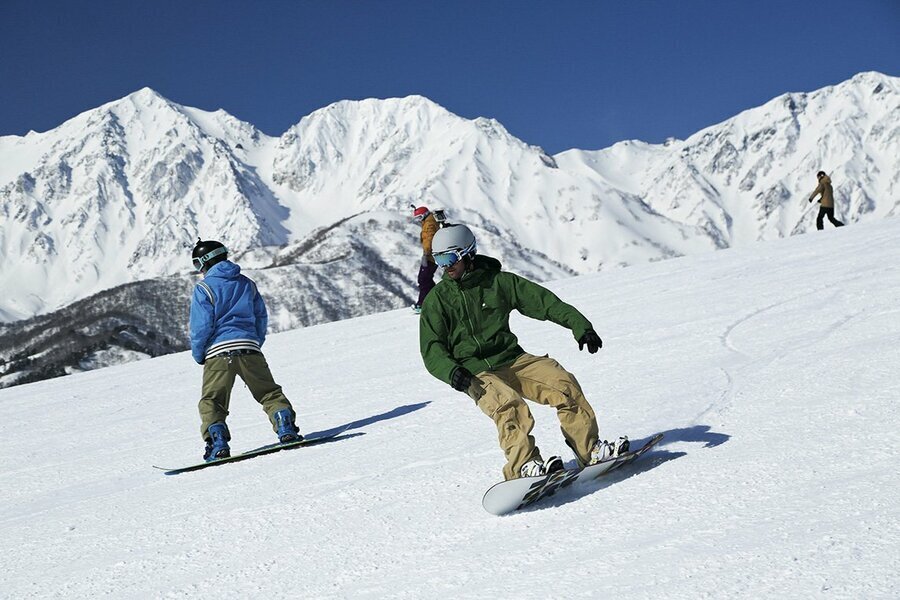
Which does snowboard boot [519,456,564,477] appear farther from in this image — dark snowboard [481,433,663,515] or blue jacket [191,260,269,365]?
blue jacket [191,260,269,365]

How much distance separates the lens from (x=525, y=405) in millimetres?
4992

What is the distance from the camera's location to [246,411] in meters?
10.2

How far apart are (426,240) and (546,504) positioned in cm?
940

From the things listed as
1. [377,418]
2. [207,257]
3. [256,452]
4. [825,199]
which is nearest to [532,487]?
[256,452]

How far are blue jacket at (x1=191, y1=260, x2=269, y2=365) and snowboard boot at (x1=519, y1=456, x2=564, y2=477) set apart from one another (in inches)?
141

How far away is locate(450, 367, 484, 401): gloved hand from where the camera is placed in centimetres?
483

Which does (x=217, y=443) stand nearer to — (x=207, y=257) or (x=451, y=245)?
(x=207, y=257)

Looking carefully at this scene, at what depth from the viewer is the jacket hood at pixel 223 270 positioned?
24.7 feet

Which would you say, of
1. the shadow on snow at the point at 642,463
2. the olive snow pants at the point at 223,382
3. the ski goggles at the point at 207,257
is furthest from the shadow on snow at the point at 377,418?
the shadow on snow at the point at 642,463

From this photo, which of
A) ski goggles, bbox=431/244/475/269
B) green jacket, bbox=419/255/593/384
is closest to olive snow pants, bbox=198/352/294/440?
green jacket, bbox=419/255/593/384

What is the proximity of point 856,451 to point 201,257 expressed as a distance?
5.69 metres

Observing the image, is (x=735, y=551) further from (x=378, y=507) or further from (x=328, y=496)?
(x=328, y=496)

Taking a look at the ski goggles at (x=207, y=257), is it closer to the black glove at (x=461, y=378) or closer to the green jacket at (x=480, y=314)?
the green jacket at (x=480, y=314)

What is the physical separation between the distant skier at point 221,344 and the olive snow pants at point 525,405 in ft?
10.1
